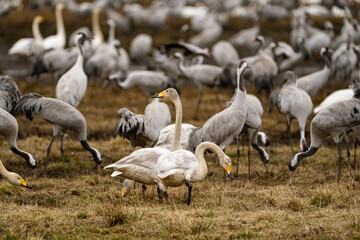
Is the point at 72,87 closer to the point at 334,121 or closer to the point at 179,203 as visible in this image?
the point at 179,203

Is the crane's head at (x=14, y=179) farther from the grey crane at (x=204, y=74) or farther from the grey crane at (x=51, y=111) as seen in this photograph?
the grey crane at (x=204, y=74)

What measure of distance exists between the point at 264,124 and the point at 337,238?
7.00 metres

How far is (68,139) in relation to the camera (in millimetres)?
10797

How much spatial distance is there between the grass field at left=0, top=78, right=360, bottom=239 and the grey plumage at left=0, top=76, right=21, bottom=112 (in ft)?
2.73

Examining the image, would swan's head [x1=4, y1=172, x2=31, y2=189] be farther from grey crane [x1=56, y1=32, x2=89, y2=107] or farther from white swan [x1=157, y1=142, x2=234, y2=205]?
grey crane [x1=56, y1=32, x2=89, y2=107]

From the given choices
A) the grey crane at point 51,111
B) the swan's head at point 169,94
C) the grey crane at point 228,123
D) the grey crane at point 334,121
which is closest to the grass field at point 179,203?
the grey crane at point 334,121

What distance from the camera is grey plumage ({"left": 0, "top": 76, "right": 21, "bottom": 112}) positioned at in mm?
8758

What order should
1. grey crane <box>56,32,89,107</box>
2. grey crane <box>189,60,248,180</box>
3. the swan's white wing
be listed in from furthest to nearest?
1. grey crane <box>56,32,89,107</box>
2. grey crane <box>189,60,248,180</box>
3. the swan's white wing

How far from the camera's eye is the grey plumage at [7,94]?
876cm

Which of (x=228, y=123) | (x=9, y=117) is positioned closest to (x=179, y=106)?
(x=228, y=123)

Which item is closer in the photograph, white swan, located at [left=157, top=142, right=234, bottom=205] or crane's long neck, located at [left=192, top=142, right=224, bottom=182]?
white swan, located at [left=157, top=142, right=234, bottom=205]

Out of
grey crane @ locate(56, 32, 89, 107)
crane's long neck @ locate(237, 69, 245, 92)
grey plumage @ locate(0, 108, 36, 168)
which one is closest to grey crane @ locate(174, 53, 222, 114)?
grey crane @ locate(56, 32, 89, 107)

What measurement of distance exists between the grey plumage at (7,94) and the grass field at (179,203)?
2.73ft

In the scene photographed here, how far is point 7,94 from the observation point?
29.1 feet
